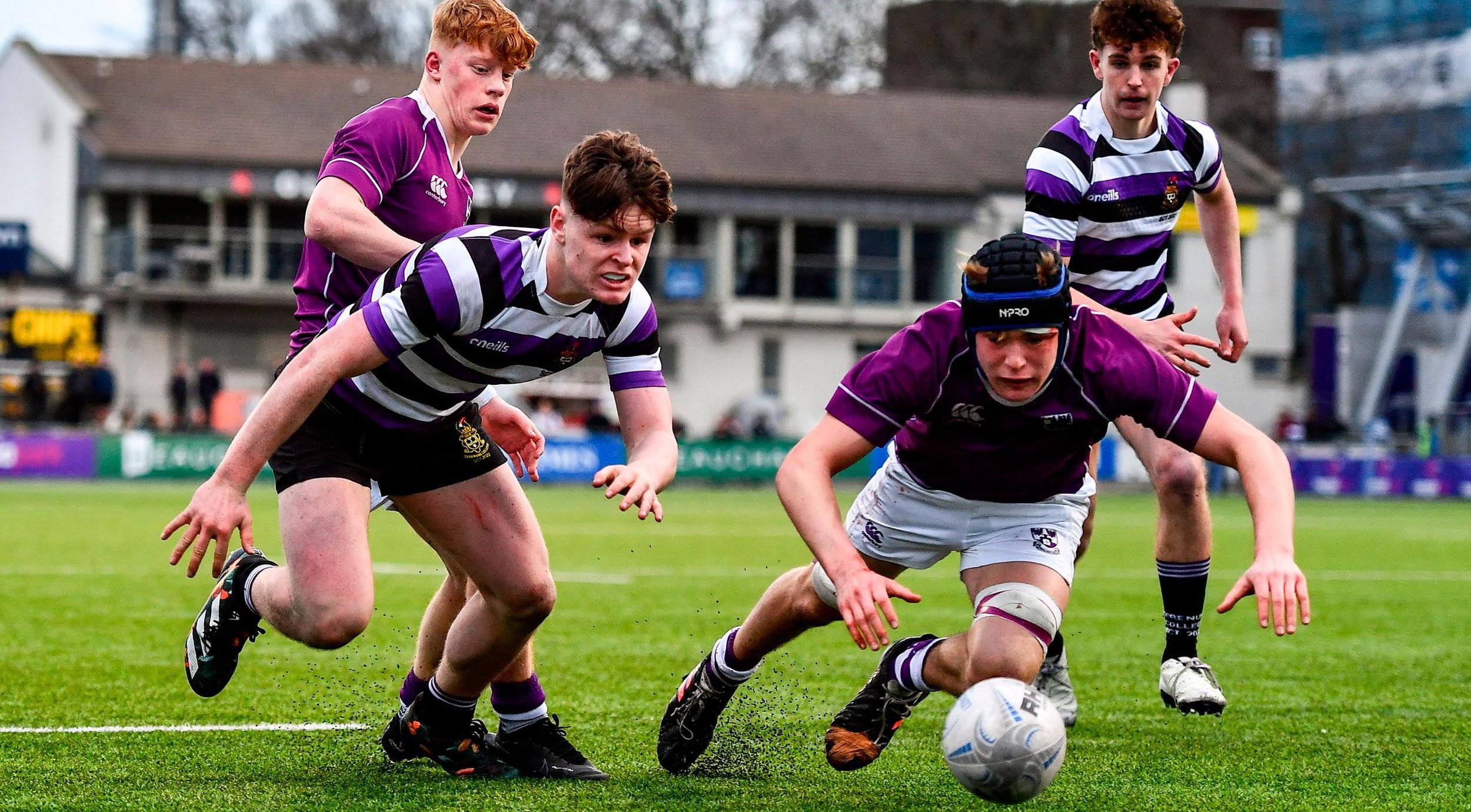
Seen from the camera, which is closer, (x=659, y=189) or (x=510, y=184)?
(x=659, y=189)

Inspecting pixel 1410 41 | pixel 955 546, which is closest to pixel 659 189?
pixel 955 546

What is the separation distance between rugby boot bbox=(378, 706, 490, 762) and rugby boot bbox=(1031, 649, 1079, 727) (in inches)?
79.0

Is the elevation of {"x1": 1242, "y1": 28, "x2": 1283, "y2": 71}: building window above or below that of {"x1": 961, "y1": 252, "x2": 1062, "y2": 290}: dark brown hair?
above

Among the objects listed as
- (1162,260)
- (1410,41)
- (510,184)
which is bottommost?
(1162,260)

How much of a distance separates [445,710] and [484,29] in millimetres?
2026

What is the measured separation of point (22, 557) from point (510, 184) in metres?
26.7

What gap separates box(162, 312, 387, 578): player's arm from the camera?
443 cm

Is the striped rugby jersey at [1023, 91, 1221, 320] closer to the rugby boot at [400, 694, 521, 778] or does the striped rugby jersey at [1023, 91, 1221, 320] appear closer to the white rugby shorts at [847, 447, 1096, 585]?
the white rugby shorts at [847, 447, 1096, 585]

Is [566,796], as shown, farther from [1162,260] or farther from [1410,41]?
[1410,41]

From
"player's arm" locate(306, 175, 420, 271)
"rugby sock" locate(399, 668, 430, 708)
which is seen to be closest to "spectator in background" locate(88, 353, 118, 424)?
"rugby sock" locate(399, 668, 430, 708)

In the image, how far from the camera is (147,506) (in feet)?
68.6

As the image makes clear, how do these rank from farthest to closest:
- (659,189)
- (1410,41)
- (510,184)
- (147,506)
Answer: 1. (1410,41)
2. (510,184)
3. (147,506)
4. (659,189)

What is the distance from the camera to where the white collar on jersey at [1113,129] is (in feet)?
20.3

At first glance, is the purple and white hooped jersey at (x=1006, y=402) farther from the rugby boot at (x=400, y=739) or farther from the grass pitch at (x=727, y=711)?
the rugby boot at (x=400, y=739)
